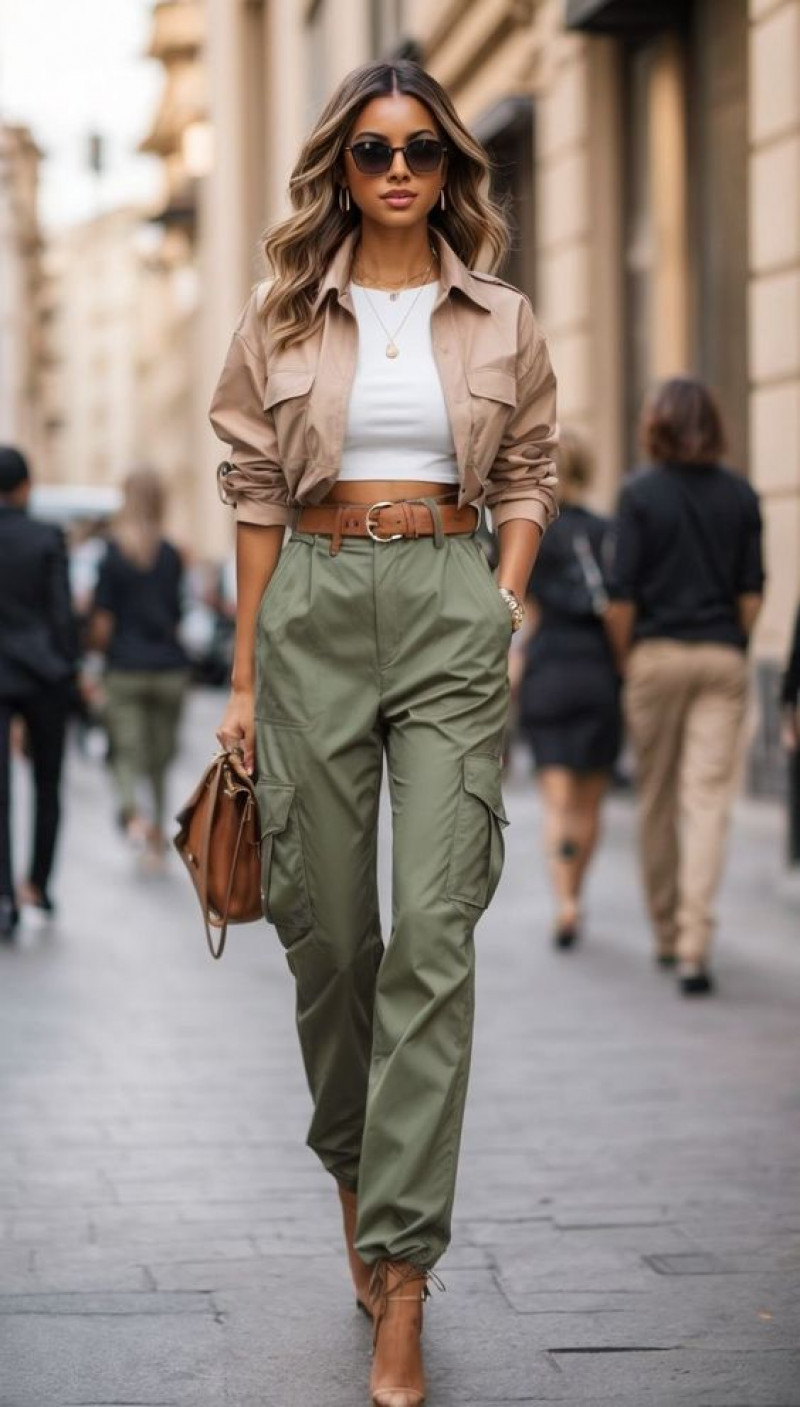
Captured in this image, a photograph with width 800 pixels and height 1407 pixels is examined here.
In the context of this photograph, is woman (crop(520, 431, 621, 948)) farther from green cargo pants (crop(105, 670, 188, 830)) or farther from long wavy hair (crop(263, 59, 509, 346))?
long wavy hair (crop(263, 59, 509, 346))

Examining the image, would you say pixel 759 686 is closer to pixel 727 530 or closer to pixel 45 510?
pixel 727 530

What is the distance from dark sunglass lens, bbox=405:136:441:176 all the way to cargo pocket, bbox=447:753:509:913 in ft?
3.20

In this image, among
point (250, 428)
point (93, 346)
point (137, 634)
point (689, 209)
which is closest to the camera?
point (250, 428)

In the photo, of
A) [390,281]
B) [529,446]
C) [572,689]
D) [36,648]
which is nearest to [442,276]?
[390,281]

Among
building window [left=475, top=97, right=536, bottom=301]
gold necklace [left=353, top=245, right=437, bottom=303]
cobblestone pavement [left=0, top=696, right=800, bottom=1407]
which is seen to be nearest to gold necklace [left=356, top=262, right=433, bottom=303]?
gold necklace [left=353, top=245, right=437, bottom=303]

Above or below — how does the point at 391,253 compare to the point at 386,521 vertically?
above

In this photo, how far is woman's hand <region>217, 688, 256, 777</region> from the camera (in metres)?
4.25

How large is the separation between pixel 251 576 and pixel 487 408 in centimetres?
50

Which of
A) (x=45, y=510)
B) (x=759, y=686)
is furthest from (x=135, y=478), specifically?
(x=45, y=510)

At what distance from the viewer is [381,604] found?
4.06 metres

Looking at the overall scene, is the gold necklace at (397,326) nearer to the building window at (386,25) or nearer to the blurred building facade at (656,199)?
the blurred building facade at (656,199)

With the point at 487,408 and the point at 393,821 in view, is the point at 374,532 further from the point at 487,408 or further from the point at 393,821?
the point at 393,821

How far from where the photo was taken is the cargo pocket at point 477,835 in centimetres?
400

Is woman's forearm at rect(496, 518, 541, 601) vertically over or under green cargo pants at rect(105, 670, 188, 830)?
over
